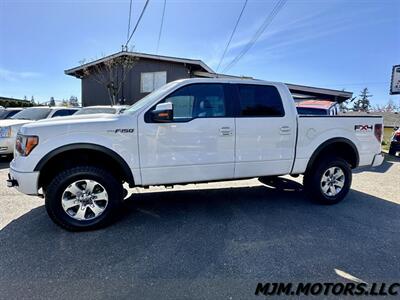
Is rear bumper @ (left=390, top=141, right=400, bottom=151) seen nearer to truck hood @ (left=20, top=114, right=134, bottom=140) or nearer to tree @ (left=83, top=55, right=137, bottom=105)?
truck hood @ (left=20, top=114, right=134, bottom=140)

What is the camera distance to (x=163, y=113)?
350cm

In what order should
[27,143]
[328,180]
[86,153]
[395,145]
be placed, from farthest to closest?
[395,145] < [328,180] < [86,153] < [27,143]

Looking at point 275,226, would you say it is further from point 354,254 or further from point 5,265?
point 5,265

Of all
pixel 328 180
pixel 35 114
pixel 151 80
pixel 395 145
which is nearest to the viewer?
pixel 328 180

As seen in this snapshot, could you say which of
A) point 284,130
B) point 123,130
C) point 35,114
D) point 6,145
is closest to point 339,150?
point 284,130

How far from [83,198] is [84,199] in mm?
19

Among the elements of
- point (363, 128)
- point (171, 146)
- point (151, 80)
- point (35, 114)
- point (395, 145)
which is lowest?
point (395, 145)

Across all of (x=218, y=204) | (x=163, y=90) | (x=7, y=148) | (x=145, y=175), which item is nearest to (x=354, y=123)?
(x=218, y=204)

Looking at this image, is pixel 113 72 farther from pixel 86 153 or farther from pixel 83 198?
pixel 83 198

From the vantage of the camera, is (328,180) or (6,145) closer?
(328,180)

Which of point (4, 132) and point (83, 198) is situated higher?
point (4, 132)

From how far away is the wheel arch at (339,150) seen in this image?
447 cm

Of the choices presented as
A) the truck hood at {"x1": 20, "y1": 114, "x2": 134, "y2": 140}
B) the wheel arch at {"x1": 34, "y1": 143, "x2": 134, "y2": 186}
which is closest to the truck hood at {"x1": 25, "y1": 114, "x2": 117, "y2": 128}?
the truck hood at {"x1": 20, "y1": 114, "x2": 134, "y2": 140}

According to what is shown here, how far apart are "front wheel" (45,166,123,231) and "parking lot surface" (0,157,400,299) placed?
0.57 ft
